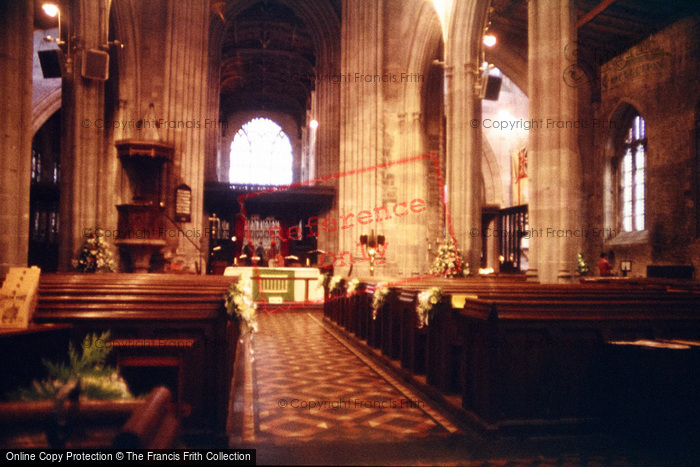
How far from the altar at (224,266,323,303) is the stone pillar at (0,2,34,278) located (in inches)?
273

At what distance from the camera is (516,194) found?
22.8 meters

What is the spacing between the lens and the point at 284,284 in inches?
537

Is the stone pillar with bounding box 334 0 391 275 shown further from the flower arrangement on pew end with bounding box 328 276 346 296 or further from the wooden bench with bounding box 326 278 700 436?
the wooden bench with bounding box 326 278 700 436

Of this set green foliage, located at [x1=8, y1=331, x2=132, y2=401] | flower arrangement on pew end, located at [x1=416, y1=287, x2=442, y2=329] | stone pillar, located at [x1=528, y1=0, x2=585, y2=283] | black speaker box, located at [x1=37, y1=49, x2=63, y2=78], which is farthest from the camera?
black speaker box, located at [x1=37, y1=49, x2=63, y2=78]

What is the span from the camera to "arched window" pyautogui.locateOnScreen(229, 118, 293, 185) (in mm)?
34906

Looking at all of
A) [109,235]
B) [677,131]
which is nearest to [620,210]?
[677,131]

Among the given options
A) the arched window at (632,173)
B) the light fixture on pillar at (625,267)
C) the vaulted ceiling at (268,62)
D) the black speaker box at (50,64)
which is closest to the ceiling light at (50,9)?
the black speaker box at (50,64)

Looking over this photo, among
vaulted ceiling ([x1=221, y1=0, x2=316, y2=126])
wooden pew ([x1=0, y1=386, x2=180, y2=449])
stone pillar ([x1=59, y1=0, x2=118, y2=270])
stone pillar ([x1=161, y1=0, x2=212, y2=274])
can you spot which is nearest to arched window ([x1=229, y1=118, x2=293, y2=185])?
vaulted ceiling ([x1=221, y1=0, x2=316, y2=126])

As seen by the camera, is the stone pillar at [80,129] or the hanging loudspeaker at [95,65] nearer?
the hanging loudspeaker at [95,65]

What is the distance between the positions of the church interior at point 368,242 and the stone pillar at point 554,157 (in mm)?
38

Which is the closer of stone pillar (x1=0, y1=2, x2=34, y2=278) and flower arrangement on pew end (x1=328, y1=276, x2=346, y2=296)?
stone pillar (x1=0, y1=2, x2=34, y2=278)

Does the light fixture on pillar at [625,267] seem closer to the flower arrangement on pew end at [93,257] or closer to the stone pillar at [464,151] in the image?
the stone pillar at [464,151]

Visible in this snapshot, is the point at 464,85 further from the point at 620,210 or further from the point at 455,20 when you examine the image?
the point at 620,210

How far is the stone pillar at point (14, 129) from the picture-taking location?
6.44 meters
